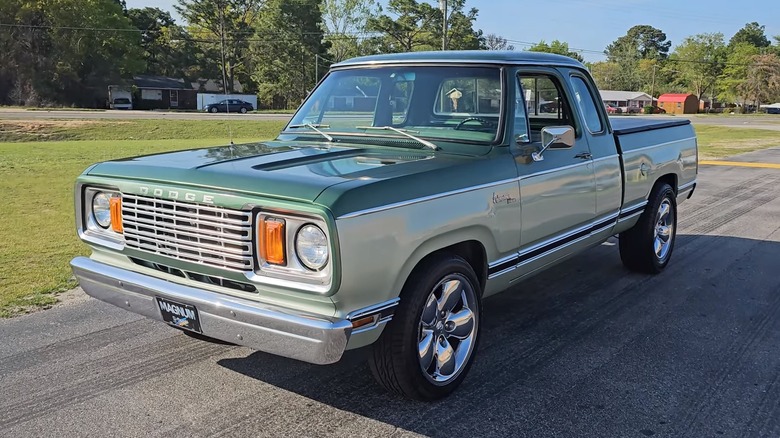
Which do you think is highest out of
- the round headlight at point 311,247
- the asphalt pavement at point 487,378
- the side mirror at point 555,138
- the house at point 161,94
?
the house at point 161,94

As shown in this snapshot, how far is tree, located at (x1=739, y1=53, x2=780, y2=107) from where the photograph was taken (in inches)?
3851

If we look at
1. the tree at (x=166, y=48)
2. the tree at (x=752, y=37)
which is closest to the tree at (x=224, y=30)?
the tree at (x=166, y=48)

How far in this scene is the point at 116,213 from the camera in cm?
374

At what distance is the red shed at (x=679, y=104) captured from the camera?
97.8 metres

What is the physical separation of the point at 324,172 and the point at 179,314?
1.03 meters

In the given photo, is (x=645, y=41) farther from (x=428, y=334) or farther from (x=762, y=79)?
(x=428, y=334)

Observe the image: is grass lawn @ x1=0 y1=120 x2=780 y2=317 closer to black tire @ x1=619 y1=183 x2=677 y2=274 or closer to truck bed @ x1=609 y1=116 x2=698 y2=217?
truck bed @ x1=609 y1=116 x2=698 y2=217

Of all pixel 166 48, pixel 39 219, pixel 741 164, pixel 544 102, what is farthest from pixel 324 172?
pixel 166 48

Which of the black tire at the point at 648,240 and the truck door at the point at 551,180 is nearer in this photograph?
the truck door at the point at 551,180

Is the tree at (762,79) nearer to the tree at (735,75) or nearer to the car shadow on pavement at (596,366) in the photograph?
the tree at (735,75)

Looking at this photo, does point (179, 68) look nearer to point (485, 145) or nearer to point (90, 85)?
point (90, 85)

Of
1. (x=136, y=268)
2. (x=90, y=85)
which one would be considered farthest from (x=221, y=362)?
(x=90, y=85)

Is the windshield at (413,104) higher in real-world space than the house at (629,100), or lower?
lower

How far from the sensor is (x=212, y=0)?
74188 millimetres
